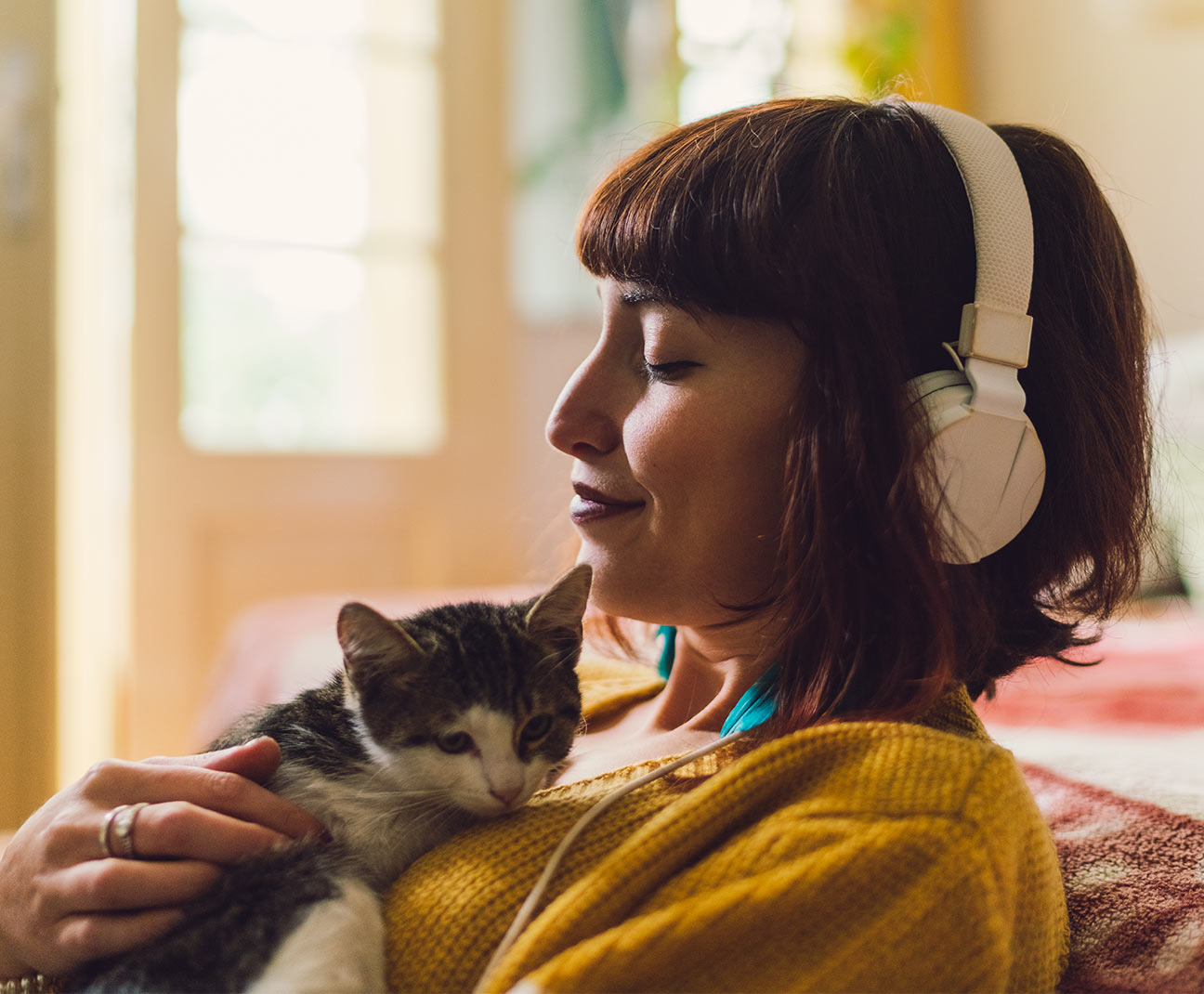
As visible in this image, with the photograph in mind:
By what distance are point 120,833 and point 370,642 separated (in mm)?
201

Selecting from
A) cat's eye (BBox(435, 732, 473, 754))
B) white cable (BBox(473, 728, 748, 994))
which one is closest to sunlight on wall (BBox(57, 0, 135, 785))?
cat's eye (BBox(435, 732, 473, 754))

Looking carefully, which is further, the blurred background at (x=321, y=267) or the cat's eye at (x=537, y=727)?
the blurred background at (x=321, y=267)

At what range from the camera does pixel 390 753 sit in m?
0.76

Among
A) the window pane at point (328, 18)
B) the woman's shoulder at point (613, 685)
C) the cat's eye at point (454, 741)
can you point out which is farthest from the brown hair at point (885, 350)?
the window pane at point (328, 18)

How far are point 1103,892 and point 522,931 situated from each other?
454 millimetres

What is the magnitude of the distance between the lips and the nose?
0.04 metres

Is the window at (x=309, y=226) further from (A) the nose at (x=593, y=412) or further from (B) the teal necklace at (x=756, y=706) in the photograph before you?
(B) the teal necklace at (x=756, y=706)

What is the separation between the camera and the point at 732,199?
2.56 feet

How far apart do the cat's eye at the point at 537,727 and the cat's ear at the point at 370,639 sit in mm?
102

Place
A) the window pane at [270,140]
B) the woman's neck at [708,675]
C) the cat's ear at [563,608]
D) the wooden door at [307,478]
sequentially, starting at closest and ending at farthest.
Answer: the cat's ear at [563,608]
the woman's neck at [708,675]
the wooden door at [307,478]
the window pane at [270,140]

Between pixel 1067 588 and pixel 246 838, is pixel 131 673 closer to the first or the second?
pixel 246 838

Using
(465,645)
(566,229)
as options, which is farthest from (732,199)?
(566,229)

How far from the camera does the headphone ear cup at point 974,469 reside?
717 millimetres

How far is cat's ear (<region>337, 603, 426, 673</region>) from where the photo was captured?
0.73m
